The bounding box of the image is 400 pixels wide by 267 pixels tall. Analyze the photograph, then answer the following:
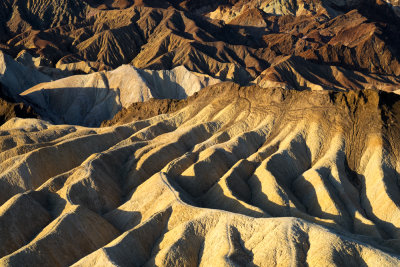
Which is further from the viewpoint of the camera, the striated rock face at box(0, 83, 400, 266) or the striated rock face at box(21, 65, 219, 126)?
the striated rock face at box(21, 65, 219, 126)

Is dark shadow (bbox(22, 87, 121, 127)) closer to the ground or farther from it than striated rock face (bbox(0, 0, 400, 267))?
closer to the ground

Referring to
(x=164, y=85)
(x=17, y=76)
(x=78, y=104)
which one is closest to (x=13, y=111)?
(x=78, y=104)

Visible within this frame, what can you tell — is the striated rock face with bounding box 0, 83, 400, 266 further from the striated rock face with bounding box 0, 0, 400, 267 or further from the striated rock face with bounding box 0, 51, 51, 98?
the striated rock face with bounding box 0, 51, 51, 98

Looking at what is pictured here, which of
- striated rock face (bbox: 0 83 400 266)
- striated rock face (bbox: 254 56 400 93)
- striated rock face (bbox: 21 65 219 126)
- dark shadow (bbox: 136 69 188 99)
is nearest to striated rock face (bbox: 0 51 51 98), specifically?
striated rock face (bbox: 21 65 219 126)

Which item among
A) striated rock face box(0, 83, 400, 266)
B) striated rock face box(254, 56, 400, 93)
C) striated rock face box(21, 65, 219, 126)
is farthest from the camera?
striated rock face box(254, 56, 400, 93)

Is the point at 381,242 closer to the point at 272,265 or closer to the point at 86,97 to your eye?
the point at 272,265

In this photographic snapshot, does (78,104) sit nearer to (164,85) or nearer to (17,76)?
(17,76)

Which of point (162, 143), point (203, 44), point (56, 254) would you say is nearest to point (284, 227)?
point (56, 254)

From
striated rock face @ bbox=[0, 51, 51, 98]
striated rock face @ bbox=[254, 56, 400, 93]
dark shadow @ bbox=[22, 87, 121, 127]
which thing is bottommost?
striated rock face @ bbox=[254, 56, 400, 93]
